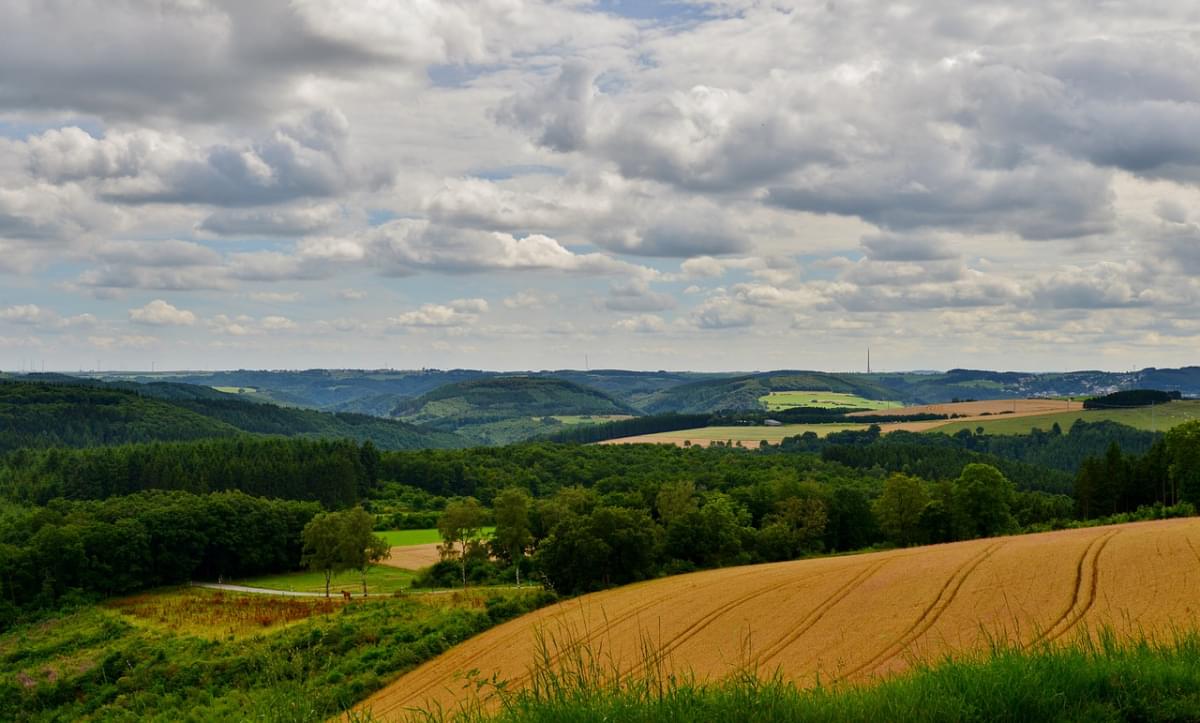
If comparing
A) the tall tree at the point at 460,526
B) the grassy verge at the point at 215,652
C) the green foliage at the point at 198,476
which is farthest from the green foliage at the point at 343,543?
the green foliage at the point at 198,476

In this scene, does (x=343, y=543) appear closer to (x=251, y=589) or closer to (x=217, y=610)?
(x=217, y=610)

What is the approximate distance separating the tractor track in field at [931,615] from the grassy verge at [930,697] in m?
10.4

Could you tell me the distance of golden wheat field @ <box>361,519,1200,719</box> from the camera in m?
32.1

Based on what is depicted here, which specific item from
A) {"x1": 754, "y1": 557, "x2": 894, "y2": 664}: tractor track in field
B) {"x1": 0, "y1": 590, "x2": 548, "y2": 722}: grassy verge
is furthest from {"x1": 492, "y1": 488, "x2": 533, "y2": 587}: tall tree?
{"x1": 754, "y1": 557, "x2": 894, "y2": 664}: tractor track in field

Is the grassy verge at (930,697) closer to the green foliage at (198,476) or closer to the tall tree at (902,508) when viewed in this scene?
the tall tree at (902,508)

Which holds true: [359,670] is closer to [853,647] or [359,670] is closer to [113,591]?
[853,647]

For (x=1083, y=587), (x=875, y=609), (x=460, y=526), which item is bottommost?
(x=460, y=526)

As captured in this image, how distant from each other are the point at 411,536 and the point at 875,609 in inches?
4035

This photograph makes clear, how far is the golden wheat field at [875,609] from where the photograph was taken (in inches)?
1265

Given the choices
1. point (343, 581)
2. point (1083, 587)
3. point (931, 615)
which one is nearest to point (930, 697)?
point (931, 615)

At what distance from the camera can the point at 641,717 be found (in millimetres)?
10047

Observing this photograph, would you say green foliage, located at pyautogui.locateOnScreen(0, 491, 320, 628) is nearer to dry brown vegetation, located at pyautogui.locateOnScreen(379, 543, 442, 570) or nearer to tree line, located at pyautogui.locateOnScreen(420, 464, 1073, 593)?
dry brown vegetation, located at pyautogui.locateOnScreen(379, 543, 442, 570)

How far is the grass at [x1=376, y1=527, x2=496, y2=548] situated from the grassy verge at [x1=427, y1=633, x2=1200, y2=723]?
376 feet

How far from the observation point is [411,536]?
135000 millimetres
